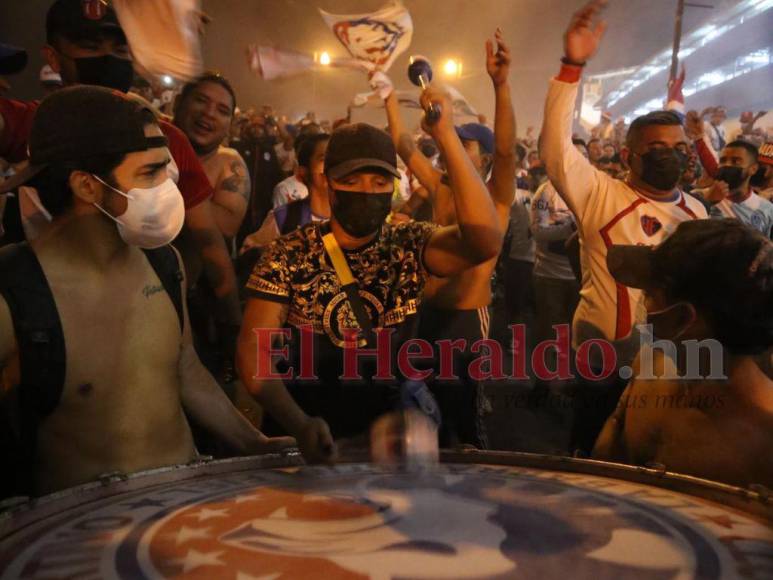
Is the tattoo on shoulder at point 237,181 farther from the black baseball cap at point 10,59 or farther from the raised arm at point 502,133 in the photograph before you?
the raised arm at point 502,133

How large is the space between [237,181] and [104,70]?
134cm

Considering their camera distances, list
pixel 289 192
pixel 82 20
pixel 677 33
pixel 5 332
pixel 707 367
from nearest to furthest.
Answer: pixel 5 332
pixel 707 367
pixel 82 20
pixel 289 192
pixel 677 33

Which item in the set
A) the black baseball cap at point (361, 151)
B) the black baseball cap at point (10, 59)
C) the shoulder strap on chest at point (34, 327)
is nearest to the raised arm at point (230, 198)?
the black baseball cap at point (10, 59)

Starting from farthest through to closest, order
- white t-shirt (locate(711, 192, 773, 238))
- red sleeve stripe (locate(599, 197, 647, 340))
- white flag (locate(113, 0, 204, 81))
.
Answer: white t-shirt (locate(711, 192, 773, 238)) → red sleeve stripe (locate(599, 197, 647, 340)) → white flag (locate(113, 0, 204, 81))

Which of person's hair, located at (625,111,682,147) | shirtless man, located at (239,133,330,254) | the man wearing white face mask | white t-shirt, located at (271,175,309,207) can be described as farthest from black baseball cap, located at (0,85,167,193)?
white t-shirt, located at (271,175,309,207)

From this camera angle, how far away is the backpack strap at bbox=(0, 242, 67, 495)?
1.94 meters

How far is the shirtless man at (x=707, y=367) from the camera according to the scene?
2.04m

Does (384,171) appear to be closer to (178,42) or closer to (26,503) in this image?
(178,42)

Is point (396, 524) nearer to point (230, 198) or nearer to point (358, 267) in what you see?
point (358, 267)

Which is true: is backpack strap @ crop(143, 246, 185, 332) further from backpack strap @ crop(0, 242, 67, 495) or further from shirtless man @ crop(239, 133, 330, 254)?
shirtless man @ crop(239, 133, 330, 254)

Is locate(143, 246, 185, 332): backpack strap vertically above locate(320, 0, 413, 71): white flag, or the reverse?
locate(320, 0, 413, 71): white flag

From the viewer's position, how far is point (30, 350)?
1.96 meters

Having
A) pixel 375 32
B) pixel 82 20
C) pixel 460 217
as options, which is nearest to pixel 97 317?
pixel 460 217

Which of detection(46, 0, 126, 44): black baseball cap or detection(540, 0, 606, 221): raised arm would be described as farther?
detection(540, 0, 606, 221): raised arm
